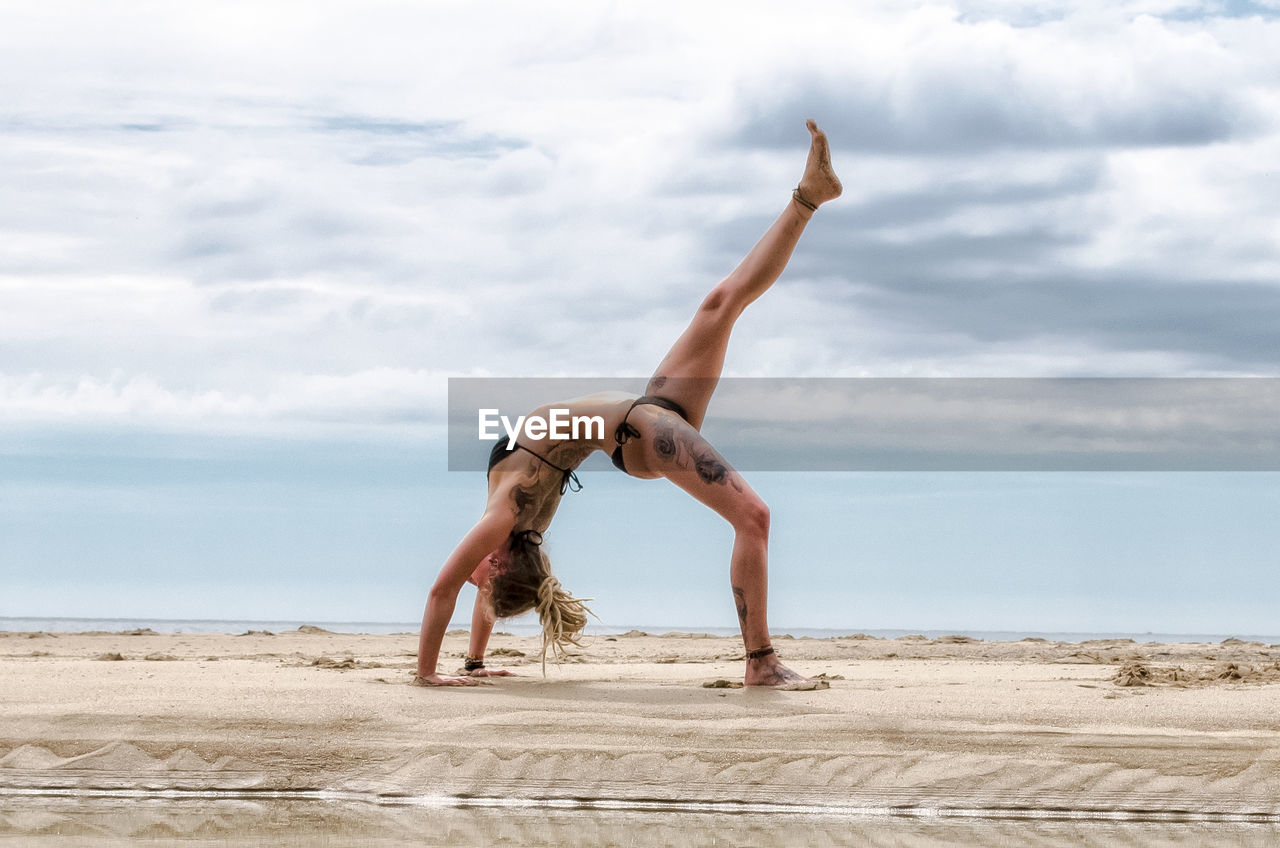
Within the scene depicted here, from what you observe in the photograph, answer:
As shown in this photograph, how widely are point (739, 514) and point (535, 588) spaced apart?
1241 mm

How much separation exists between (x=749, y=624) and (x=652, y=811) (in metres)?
1.45

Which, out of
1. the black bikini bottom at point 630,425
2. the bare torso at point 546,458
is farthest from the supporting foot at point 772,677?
the bare torso at point 546,458

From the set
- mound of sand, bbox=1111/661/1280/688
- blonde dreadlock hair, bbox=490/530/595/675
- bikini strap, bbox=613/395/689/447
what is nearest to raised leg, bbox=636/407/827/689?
bikini strap, bbox=613/395/689/447

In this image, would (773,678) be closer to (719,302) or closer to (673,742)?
(673,742)

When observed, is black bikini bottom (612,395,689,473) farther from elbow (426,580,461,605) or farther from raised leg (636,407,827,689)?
elbow (426,580,461,605)

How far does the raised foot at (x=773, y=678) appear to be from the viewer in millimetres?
5770

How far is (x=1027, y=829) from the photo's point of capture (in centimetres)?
429

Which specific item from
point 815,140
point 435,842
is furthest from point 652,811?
point 815,140

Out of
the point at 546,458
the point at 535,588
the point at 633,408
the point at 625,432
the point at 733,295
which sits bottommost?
the point at 535,588

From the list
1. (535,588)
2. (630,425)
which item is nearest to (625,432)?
(630,425)

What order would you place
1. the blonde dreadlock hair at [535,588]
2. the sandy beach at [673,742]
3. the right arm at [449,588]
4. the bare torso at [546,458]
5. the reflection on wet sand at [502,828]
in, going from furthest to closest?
the blonde dreadlock hair at [535,588] → the bare torso at [546,458] → the right arm at [449,588] → the sandy beach at [673,742] → the reflection on wet sand at [502,828]

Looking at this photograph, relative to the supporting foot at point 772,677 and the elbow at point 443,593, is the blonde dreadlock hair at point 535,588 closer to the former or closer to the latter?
the elbow at point 443,593

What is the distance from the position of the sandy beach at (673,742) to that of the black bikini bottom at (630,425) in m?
1.15

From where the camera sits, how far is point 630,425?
6082 mm
